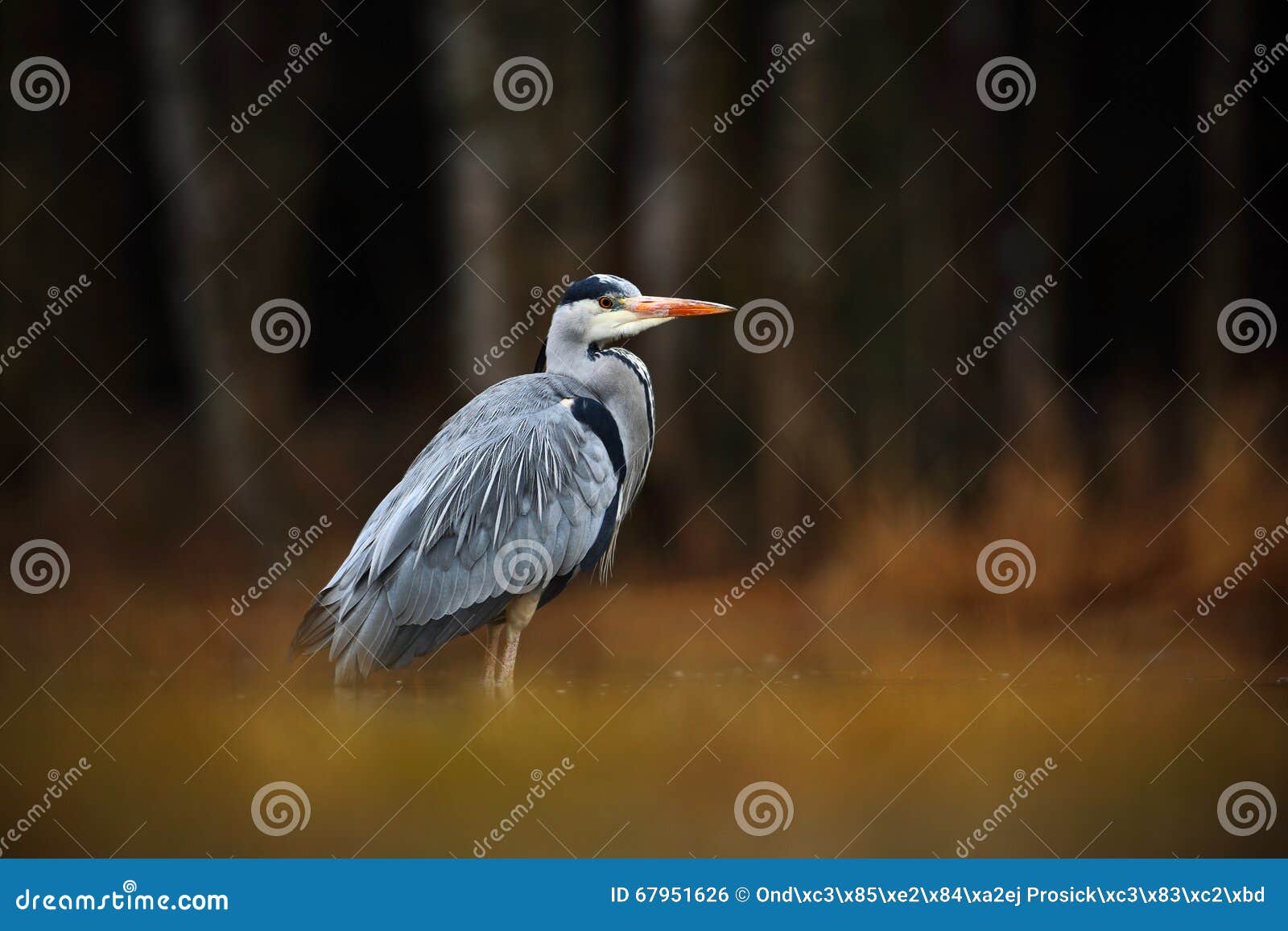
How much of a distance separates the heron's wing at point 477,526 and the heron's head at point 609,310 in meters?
0.18

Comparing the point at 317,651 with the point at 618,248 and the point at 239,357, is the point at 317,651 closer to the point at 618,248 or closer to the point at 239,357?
the point at 239,357

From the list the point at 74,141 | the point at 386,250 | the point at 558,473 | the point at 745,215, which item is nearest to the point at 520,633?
the point at 558,473

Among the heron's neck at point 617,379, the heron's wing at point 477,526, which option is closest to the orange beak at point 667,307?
the heron's neck at point 617,379

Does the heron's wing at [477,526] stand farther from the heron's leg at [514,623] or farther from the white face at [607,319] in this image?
the white face at [607,319]

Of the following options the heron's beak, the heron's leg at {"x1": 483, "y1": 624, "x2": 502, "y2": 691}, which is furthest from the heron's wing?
the heron's beak

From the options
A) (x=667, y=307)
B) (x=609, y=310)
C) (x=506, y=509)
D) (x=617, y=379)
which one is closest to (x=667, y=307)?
(x=667, y=307)

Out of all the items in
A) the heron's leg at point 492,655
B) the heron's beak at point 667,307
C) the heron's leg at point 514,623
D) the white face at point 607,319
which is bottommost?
the heron's leg at point 492,655

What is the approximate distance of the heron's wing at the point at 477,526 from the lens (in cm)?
375

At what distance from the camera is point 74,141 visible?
277 inches

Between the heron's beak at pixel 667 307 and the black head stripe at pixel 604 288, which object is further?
the black head stripe at pixel 604 288

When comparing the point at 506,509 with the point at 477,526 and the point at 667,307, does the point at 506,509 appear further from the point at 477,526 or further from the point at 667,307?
the point at 667,307

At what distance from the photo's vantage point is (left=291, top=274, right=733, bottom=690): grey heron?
376 cm

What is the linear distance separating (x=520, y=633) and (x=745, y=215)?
2684mm

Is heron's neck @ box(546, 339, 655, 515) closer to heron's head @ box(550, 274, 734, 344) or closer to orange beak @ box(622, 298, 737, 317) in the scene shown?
heron's head @ box(550, 274, 734, 344)
